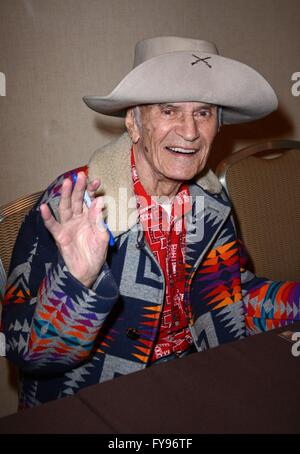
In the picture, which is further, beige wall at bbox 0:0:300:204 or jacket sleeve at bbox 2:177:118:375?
beige wall at bbox 0:0:300:204

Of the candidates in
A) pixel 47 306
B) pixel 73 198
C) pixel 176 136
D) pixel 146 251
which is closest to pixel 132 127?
pixel 176 136

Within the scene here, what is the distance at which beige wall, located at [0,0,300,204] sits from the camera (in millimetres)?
1710

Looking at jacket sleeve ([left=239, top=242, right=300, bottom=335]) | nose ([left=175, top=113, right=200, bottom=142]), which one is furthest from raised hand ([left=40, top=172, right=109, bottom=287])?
jacket sleeve ([left=239, top=242, right=300, bottom=335])

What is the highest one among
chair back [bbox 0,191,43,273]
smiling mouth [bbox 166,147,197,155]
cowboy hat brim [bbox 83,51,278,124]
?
cowboy hat brim [bbox 83,51,278,124]

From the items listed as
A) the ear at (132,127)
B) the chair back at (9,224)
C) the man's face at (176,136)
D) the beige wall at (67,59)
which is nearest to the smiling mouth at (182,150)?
the man's face at (176,136)

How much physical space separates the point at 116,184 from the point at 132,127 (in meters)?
0.18

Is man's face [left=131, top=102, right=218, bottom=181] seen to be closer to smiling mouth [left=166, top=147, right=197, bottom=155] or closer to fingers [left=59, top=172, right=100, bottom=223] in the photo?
Result: smiling mouth [left=166, top=147, right=197, bottom=155]

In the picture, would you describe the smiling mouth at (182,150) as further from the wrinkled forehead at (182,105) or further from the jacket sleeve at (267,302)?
the jacket sleeve at (267,302)

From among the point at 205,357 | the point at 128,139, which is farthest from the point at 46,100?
the point at 205,357

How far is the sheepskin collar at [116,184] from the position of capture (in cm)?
122

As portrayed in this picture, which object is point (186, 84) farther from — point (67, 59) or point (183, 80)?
point (67, 59)

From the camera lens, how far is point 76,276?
0.96 metres

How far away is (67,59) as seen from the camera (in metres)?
1.78

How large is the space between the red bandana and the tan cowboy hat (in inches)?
7.5
